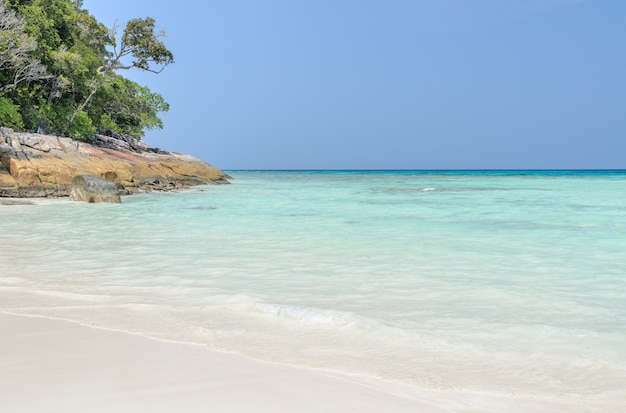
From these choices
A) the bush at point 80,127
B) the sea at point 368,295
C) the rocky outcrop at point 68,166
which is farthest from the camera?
the bush at point 80,127

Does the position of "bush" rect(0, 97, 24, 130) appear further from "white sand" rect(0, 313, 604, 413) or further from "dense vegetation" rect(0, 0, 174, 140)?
"white sand" rect(0, 313, 604, 413)

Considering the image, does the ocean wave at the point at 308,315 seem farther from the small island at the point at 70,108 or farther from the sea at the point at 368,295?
the small island at the point at 70,108

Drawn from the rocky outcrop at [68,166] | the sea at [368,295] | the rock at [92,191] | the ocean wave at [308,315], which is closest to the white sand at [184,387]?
the sea at [368,295]

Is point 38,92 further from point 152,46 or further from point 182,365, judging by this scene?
point 182,365

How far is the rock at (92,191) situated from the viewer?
16.4 metres

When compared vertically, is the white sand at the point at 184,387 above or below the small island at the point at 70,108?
below

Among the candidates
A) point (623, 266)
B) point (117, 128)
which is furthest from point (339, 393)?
point (117, 128)

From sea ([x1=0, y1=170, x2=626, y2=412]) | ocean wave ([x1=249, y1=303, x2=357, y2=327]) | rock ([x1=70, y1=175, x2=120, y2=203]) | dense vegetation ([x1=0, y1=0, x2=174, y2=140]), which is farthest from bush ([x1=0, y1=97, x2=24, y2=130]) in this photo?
ocean wave ([x1=249, y1=303, x2=357, y2=327])

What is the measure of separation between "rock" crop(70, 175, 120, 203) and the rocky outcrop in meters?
1.78

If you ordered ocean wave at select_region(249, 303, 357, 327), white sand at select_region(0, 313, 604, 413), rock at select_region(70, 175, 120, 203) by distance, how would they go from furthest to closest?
rock at select_region(70, 175, 120, 203), ocean wave at select_region(249, 303, 357, 327), white sand at select_region(0, 313, 604, 413)

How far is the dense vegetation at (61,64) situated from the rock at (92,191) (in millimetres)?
7265

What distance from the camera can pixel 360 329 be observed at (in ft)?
11.8

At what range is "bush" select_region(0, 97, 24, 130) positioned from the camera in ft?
69.1

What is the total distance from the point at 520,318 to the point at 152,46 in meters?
30.6
